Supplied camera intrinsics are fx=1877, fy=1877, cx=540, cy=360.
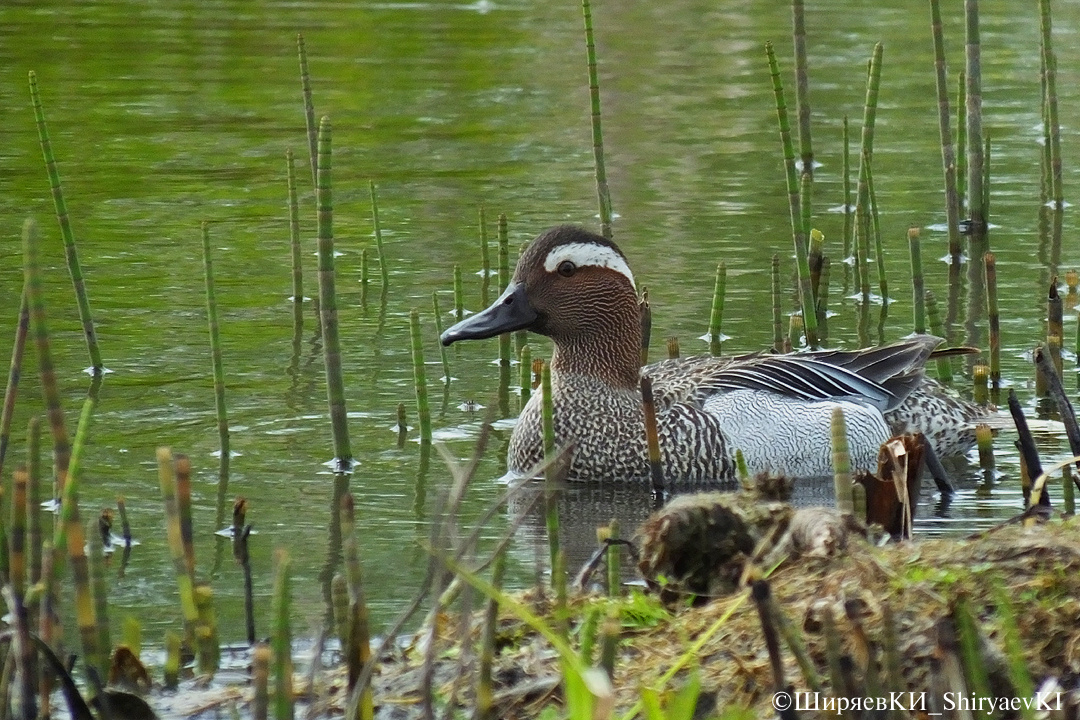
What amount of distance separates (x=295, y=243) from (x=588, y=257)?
1.98m

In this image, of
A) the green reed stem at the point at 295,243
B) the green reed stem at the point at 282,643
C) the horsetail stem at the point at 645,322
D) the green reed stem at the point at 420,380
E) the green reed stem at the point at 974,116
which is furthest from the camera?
the green reed stem at the point at 974,116

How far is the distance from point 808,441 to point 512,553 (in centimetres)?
206

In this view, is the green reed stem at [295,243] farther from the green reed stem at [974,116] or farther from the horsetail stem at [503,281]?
the green reed stem at [974,116]

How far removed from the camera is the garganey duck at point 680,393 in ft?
28.9

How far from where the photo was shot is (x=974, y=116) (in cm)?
1293

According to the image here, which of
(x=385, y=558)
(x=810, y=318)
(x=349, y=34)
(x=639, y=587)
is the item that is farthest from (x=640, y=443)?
(x=349, y=34)

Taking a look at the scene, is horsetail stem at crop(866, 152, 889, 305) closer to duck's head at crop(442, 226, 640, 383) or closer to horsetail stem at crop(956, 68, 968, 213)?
horsetail stem at crop(956, 68, 968, 213)

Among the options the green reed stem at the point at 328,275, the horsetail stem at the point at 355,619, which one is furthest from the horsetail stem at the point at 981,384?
the horsetail stem at the point at 355,619

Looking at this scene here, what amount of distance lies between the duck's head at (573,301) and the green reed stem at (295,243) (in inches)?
61.9

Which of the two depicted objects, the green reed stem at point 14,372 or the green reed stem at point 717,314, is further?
the green reed stem at point 717,314

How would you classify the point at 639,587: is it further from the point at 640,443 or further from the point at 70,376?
the point at 70,376

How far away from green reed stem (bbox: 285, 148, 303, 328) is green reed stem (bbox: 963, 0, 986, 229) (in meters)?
4.78

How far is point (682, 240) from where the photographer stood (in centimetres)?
1340

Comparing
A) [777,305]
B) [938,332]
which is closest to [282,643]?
[777,305]
